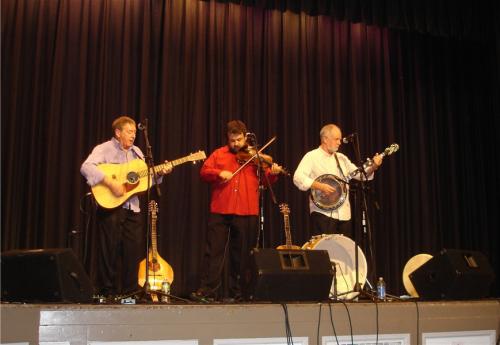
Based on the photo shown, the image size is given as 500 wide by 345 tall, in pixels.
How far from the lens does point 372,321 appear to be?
390cm

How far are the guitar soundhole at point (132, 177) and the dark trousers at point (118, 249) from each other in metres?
0.28

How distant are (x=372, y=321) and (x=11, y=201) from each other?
14.2ft

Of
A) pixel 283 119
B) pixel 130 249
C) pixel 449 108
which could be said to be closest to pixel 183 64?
pixel 283 119

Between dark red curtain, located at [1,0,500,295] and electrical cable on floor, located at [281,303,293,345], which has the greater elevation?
dark red curtain, located at [1,0,500,295]

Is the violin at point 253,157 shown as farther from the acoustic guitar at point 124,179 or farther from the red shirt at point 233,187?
the acoustic guitar at point 124,179

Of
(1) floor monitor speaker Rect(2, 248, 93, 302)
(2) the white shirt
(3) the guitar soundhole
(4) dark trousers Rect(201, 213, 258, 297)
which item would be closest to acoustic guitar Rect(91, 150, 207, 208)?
(3) the guitar soundhole

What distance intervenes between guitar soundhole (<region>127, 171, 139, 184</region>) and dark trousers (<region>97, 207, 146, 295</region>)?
0.28 metres

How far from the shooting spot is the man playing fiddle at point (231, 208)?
572 centimetres

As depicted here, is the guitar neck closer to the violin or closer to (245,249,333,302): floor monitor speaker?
the violin

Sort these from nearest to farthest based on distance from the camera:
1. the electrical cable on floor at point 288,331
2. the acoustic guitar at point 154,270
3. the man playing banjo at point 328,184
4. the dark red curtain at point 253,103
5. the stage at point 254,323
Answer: the stage at point 254,323
the electrical cable on floor at point 288,331
the man playing banjo at point 328,184
the acoustic guitar at point 154,270
the dark red curtain at point 253,103

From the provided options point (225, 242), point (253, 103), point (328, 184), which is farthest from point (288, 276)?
point (253, 103)

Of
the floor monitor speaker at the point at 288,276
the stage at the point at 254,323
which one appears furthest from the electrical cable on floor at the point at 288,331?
the floor monitor speaker at the point at 288,276

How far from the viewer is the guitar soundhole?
5352 mm

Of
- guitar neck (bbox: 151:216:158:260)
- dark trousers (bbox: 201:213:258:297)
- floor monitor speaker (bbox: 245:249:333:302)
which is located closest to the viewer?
floor monitor speaker (bbox: 245:249:333:302)
